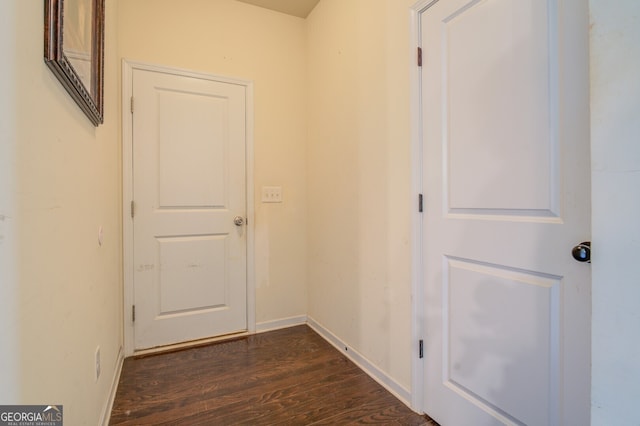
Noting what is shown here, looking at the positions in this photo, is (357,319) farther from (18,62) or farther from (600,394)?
(18,62)

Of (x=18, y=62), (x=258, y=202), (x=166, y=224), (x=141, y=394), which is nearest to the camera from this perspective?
(x=18, y=62)

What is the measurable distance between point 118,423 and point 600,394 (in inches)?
75.8

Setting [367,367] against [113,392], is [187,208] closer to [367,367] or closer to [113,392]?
[113,392]

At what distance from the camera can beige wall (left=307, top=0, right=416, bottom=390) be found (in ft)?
5.59

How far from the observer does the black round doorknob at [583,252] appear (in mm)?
940

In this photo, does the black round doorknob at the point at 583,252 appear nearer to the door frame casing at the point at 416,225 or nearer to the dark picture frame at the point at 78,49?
the door frame casing at the point at 416,225

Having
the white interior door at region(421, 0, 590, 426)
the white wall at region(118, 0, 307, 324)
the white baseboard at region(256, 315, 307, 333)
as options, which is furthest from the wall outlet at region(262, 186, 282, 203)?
the white interior door at region(421, 0, 590, 426)

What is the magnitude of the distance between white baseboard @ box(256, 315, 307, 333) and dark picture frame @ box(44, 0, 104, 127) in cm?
192

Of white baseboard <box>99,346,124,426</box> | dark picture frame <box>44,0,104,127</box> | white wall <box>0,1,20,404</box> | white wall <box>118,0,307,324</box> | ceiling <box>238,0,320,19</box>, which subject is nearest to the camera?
white wall <box>0,1,20,404</box>

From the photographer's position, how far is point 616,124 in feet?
2.29

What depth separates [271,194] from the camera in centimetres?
272

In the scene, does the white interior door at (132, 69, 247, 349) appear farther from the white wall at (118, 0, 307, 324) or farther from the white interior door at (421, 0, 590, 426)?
the white interior door at (421, 0, 590, 426)

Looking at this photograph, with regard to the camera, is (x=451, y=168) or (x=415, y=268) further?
(x=415, y=268)

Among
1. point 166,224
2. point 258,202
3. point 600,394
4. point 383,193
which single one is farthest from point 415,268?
point 166,224
